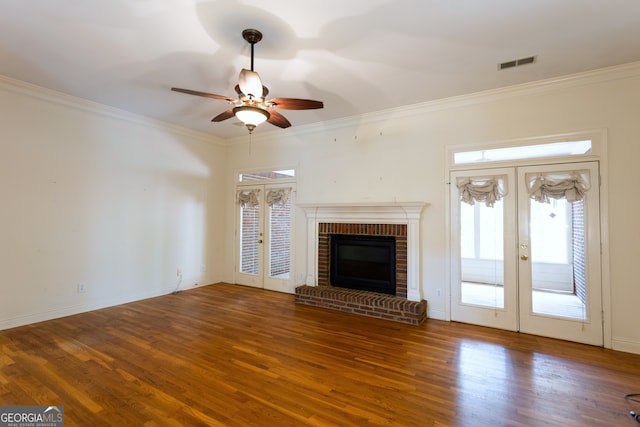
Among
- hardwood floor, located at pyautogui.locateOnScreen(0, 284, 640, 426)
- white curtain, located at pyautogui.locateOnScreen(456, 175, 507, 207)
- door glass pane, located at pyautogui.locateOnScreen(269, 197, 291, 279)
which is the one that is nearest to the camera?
hardwood floor, located at pyautogui.locateOnScreen(0, 284, 640, 426)

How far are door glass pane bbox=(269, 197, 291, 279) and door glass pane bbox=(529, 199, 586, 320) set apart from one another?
12.4ft

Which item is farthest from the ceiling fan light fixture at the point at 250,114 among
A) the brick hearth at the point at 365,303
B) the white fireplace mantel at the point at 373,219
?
the brick hearth at the point at 365,303

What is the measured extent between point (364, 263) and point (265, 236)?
2.18 m

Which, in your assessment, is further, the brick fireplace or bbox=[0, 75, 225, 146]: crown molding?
the brick fireplace

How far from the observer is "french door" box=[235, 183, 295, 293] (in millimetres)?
5703

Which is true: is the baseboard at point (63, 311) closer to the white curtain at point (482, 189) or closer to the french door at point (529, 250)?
the french door at point (529, 250)

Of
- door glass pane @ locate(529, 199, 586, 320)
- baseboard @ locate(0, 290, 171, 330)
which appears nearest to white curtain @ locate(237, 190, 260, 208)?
baseboard @ locate(0, 290, 171, 330)

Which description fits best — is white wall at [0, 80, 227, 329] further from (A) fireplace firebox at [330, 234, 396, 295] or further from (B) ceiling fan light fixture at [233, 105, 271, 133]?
(B) ceiling fan light fixture at [233, 105, 271, 133]

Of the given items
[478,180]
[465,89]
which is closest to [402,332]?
[478,180]

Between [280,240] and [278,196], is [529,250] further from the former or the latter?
[278,196]

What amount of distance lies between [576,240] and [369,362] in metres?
2.84

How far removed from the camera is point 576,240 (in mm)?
3520

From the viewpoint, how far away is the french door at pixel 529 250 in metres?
3.45

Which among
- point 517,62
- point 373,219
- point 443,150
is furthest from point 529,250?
point 517,62
